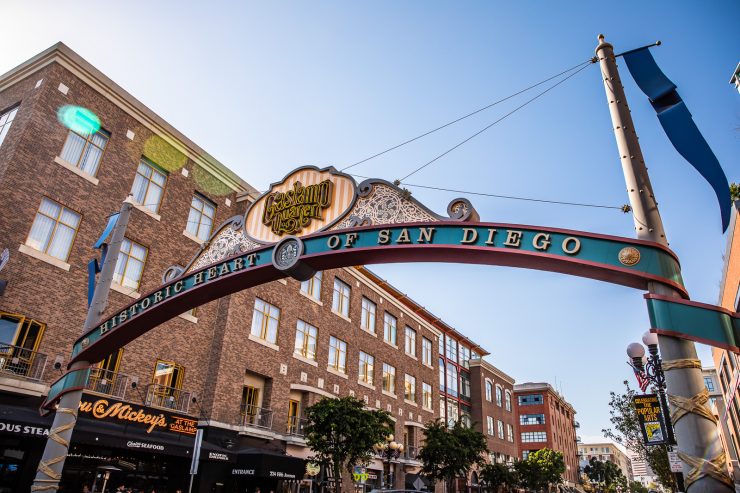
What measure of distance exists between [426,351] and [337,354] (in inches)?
548

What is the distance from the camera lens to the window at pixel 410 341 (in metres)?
40.3

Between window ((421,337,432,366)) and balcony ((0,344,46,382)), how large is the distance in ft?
98.2

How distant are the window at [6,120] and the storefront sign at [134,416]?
10.6 meters

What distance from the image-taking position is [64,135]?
63.8 feet

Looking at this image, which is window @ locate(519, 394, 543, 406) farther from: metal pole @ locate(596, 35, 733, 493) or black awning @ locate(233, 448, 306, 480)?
metal pole @ locate(596, 35, 733, 493)

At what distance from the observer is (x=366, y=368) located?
33938 mm

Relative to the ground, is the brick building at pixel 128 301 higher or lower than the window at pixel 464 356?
lower

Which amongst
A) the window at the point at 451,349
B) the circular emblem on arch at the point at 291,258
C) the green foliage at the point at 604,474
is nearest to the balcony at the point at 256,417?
the circular emblem on arch at the point at 291,258

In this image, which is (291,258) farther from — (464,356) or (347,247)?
(464,356)

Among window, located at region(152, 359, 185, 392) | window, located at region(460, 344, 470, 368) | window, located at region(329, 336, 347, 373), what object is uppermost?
window, located at region(460, 344, 470, 368)

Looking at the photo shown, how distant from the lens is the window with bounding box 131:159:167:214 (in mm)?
22000

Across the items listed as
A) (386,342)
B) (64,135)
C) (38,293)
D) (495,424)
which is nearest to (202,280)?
(38,293)

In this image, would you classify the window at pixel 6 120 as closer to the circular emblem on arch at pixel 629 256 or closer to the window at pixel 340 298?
the window at pixel 340 298

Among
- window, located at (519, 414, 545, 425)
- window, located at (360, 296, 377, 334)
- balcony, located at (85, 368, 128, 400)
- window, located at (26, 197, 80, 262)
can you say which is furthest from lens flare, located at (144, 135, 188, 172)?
window, located at (519, 414, 545, 425)
